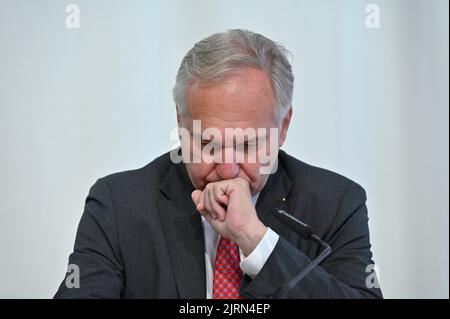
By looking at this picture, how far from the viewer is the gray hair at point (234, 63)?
6.23 feet

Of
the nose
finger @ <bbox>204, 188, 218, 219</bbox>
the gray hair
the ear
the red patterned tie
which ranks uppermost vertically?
the gray hair

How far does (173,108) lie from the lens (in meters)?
2.80

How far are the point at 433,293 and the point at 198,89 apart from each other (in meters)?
1.72

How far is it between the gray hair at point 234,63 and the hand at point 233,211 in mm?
249

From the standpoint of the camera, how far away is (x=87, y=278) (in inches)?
74.5

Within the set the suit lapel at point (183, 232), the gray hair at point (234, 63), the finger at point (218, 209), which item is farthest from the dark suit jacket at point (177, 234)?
the gray hair at point (234, 63)

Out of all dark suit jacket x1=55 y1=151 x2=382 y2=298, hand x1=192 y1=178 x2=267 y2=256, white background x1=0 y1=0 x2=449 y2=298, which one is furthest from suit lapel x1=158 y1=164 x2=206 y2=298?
white background x1=0 y1=0 x2=449 y2=298

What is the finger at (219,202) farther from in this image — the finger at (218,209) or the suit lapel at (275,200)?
the suit lapel at (275,200)

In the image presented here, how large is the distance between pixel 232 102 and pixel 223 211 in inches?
11.7

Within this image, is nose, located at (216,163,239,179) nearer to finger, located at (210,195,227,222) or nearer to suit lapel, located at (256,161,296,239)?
finger, located at (210,195,227,222)

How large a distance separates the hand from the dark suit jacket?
0.08 m

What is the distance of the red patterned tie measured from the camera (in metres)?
1.91
